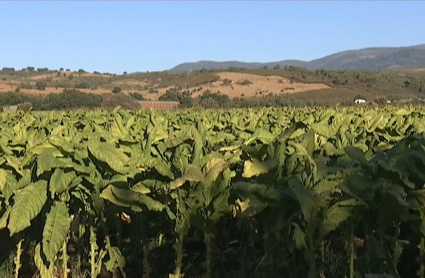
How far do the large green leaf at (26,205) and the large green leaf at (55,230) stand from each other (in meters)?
0.13

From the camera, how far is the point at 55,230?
395cm

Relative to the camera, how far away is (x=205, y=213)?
150 inches

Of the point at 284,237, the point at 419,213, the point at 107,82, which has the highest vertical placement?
the point at 419,213

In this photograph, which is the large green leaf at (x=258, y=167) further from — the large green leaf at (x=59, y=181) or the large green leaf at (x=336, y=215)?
the large green leaf at (x=59, y=181)

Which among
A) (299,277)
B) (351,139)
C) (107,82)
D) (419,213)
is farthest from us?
(107,82)

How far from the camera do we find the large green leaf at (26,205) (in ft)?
12.4

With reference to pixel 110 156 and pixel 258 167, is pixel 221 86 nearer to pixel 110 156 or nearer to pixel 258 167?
pixel 110 156

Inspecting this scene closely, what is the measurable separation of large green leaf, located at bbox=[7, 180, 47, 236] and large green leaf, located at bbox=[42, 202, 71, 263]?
0.41 ft

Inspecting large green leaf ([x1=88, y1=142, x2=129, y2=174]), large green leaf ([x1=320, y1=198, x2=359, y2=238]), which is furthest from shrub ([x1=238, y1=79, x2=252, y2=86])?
large green leaf ([x1=320, y1=198, x2=359, y2=238])

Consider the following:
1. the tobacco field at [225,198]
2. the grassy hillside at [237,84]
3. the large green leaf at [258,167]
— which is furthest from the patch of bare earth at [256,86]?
→ the large green leaf at [258,167]

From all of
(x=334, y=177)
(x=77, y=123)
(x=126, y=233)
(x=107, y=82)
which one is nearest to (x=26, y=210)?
(x=334, y=177)

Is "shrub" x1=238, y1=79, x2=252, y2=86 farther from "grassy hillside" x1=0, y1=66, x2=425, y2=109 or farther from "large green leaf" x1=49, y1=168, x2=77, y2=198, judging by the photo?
"large green leaf" x1=49, y1=168, x2=77, y2=198

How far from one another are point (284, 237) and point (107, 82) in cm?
9091

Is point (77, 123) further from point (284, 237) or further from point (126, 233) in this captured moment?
point (284, 237)
